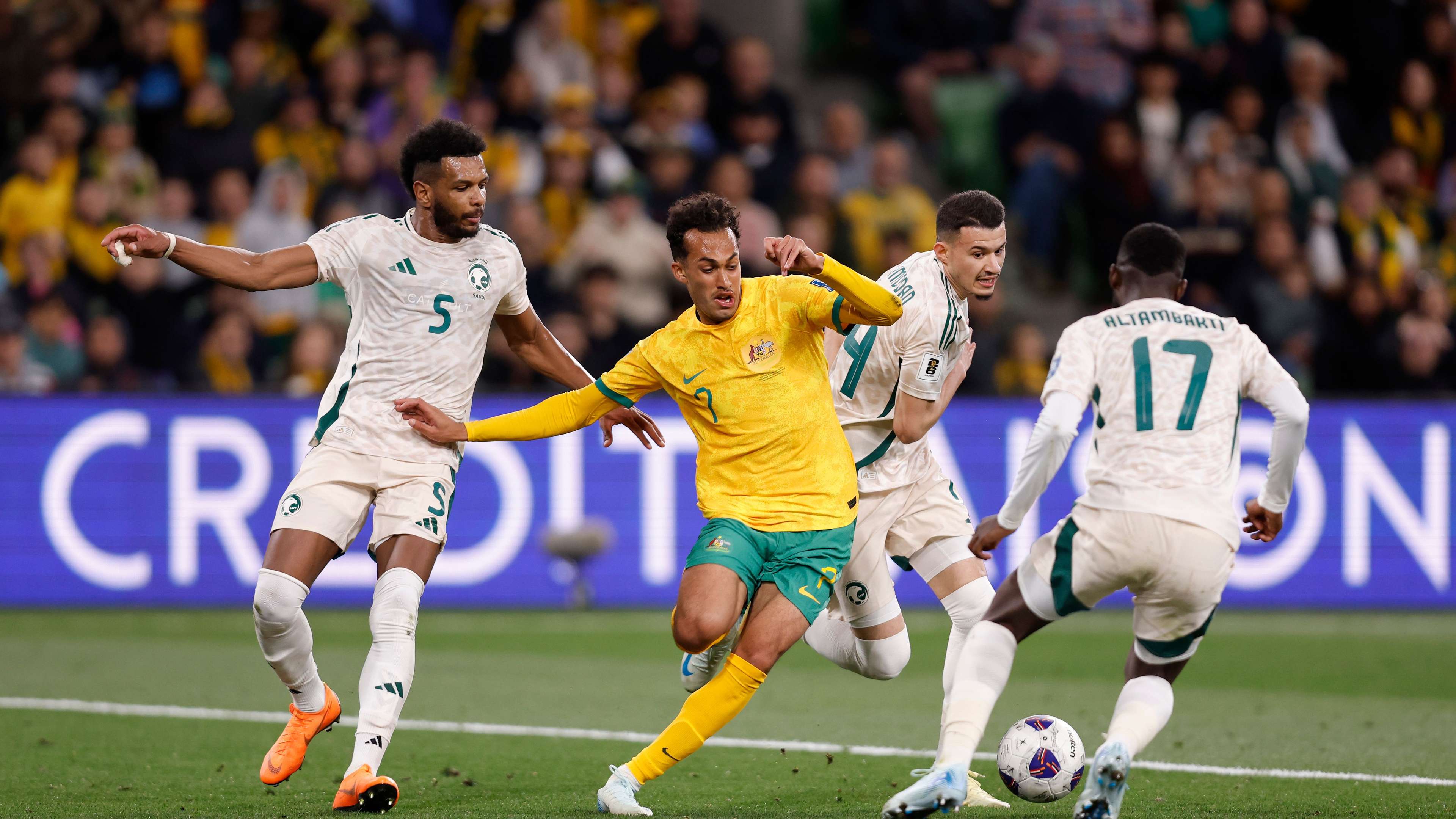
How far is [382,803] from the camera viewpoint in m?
5.81

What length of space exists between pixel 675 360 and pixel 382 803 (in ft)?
6.05

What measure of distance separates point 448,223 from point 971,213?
1977 mm

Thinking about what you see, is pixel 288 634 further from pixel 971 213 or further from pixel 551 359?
pixel 971 213

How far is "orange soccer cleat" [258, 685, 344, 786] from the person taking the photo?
20.5 feet

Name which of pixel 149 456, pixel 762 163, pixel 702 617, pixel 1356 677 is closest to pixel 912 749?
pixel 702 617

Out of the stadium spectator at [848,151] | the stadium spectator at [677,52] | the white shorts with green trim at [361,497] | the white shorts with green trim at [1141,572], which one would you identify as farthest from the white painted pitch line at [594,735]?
the stadium spectator at [677,52]

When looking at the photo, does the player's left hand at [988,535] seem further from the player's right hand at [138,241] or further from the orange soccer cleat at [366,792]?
the player's right hand at [138,241]

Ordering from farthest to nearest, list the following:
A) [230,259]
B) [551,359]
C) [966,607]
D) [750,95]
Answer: [750,95] → [551,359] → [966,607] → [230,259]

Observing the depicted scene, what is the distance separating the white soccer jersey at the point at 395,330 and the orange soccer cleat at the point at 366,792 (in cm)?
121

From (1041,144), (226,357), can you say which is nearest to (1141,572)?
(226,357)

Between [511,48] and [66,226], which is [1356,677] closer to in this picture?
[511,48]

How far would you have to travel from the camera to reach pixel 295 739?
6418 mm

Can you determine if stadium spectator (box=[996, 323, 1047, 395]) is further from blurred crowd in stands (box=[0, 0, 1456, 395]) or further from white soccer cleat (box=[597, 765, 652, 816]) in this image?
white soccer cleat (box=[597, 765, 652, 816])

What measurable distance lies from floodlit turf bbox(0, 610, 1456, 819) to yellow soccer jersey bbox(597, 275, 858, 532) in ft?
3.58
